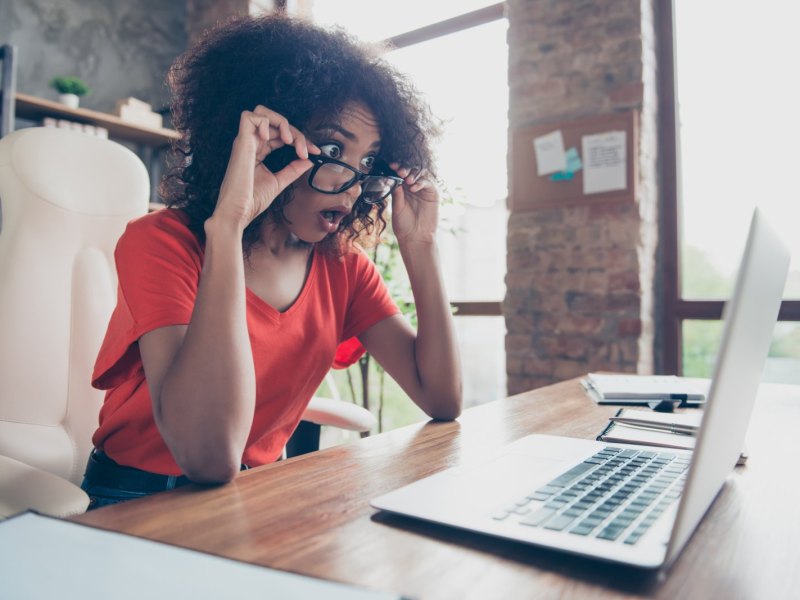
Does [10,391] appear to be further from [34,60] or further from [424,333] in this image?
[34,60]

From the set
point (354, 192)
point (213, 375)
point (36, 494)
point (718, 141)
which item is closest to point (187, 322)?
point (213, 375)

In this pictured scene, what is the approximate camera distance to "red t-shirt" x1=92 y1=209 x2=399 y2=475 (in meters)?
0.90

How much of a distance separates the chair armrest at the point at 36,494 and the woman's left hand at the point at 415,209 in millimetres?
734

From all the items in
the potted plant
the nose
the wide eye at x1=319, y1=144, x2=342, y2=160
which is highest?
the potted plant

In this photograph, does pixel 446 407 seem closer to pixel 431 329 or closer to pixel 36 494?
pixel 431 329

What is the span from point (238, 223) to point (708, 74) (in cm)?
236

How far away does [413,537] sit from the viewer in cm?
51

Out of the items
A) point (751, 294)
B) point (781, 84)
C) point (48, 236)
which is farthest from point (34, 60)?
point (751, 294)

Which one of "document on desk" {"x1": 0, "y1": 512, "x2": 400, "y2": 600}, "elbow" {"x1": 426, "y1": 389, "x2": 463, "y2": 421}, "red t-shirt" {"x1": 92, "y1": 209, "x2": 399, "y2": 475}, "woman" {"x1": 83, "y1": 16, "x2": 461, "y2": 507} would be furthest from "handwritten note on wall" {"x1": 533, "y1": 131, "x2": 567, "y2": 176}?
"document on desk" {"x1": 0, "y1": 512, "x2": 400, "y2": 600}

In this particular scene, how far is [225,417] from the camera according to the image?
31.5 inches

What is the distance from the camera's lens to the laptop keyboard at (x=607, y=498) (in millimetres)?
499

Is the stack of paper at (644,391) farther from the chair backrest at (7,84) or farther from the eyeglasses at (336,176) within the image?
the chair backrest at (7,84)

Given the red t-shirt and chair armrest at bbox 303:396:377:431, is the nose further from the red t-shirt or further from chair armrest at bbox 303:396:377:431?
chair armrest at bbox 303:396:377:431

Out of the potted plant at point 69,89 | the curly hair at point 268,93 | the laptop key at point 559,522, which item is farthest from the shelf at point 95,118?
the laptop key at point 559,522
